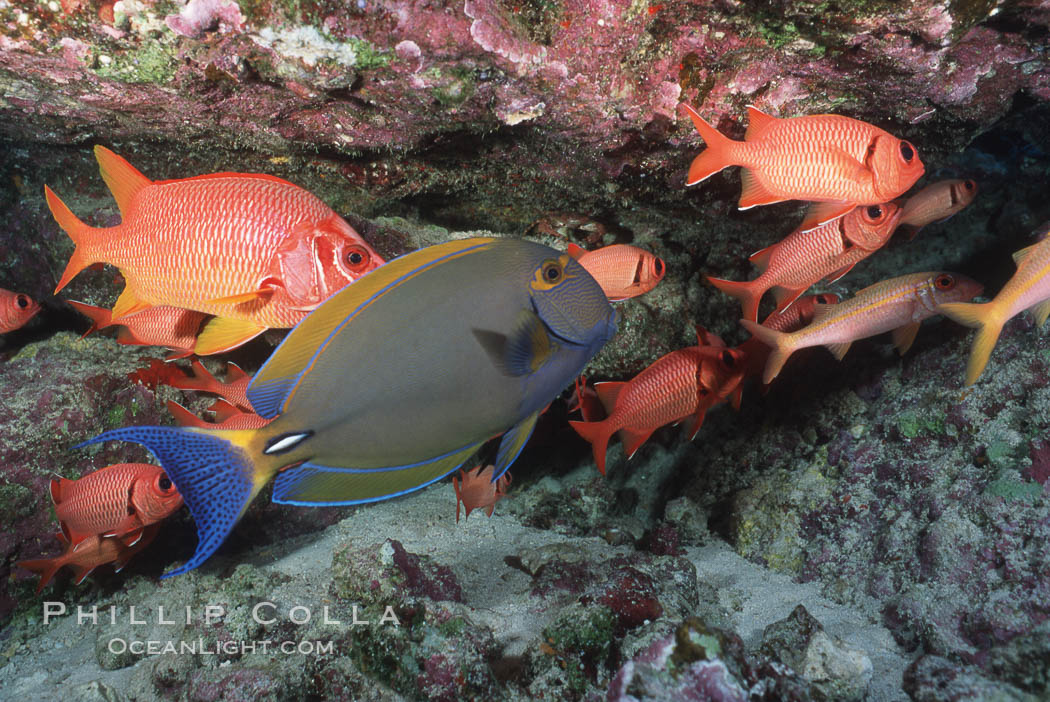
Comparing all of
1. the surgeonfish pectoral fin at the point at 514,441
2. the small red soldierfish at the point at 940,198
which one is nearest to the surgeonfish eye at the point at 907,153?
the small red soldierfish at the point at 940,198

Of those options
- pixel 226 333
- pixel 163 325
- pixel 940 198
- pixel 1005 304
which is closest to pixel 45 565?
pixel 163 325

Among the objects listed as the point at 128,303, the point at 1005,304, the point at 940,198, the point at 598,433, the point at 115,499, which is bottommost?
the point at 115,499

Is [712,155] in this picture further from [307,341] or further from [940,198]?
[307,341]

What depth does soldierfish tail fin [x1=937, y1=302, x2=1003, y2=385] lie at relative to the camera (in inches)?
92.0

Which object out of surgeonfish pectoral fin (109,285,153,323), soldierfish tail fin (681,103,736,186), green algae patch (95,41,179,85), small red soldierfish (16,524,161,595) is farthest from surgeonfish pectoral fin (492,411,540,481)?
small red soldierfish (16,524,161,595)

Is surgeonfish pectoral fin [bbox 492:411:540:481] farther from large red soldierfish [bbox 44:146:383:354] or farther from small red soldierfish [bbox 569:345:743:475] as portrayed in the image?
small red soldierfish [bbox 569:345:743:475]

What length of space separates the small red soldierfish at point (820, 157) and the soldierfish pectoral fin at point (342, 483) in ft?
6.45

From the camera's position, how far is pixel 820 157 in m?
2.44

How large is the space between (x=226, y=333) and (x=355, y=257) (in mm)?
700

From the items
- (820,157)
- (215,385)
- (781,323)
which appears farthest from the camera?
(781,323)

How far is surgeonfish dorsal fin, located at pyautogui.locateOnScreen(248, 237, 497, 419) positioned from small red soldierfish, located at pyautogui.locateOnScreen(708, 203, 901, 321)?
A: 2594 millimetres

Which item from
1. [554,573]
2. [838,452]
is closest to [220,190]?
[554,573]

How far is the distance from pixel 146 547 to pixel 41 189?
3148 millimetres

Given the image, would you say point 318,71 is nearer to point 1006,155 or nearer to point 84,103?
point 84,103
